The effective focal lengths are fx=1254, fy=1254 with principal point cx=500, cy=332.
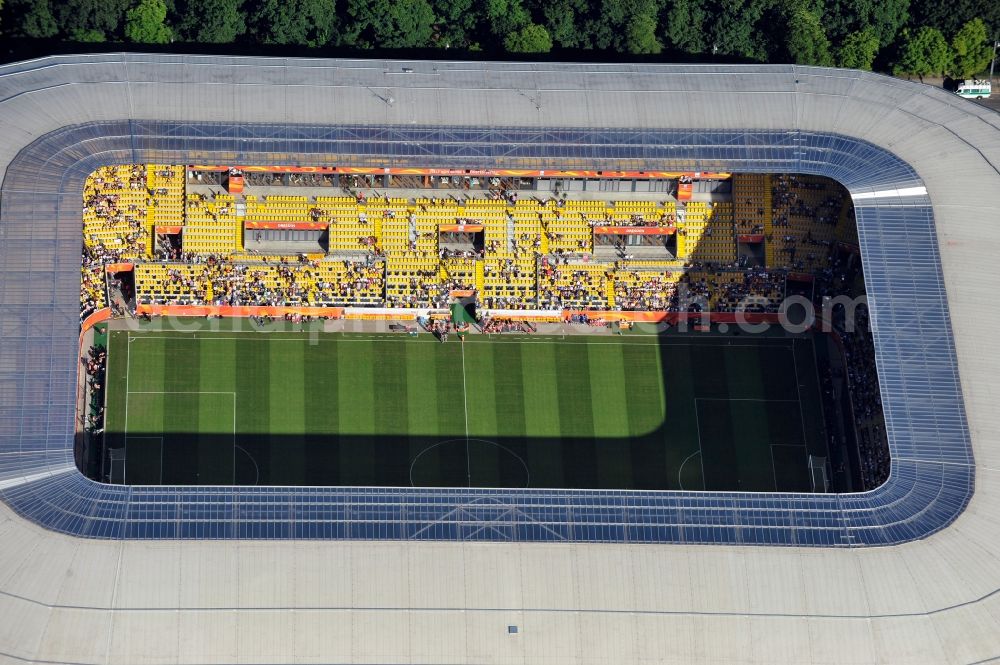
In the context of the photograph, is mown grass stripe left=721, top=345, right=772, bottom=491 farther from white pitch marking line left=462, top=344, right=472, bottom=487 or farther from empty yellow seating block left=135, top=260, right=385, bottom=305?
empty yellow seating block left=135, top=260, right=385, bottom=305

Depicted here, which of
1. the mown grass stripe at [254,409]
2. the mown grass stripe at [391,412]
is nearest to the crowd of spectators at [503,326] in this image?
the mown grass stripe at [391,412]

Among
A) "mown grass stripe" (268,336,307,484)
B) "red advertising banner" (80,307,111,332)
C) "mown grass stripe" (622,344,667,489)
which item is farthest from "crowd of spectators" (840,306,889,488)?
"red advertising banner" (80,307,111,332)

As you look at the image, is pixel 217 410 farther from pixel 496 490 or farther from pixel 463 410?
pixel 496 490

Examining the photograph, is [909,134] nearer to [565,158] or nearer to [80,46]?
[565,158]

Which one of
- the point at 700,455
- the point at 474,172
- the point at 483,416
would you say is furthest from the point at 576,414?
the point at 474,172

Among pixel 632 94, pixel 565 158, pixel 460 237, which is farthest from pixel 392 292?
pixel 632 94

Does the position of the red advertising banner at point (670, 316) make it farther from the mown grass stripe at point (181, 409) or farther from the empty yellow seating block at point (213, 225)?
the mown grass stripe at point (181, 409)
